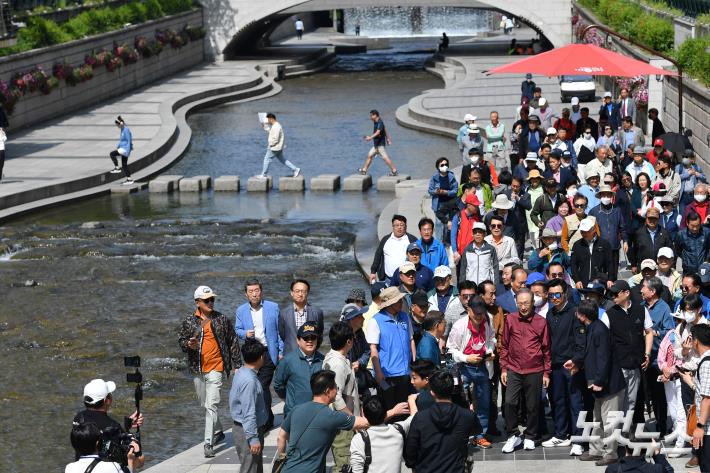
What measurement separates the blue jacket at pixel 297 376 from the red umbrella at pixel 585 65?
38.2ft

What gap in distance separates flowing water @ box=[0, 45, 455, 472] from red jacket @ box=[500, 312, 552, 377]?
367cm

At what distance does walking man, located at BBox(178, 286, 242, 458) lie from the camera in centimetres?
1249

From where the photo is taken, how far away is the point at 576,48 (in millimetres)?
22750

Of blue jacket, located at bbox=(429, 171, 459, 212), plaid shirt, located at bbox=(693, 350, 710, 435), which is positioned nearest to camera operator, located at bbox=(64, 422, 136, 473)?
plaid shirt, located at bbox=(693, 350, 710, 435)

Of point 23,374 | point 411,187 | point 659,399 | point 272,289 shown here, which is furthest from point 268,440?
point 411,187

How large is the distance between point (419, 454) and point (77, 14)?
40086mm

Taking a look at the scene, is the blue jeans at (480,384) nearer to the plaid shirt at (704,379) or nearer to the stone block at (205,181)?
the plaid shirt at (704,379)

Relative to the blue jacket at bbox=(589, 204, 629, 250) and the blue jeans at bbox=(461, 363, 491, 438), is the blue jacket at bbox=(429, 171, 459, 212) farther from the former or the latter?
the blue jeans at bbox=(461, 363, 491, 438)

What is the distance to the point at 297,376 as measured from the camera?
1098cm

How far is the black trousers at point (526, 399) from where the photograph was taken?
12266 mm

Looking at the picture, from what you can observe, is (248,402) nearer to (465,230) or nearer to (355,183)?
(465,230)

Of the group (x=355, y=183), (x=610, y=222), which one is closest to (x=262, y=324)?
(x=610, y=222)

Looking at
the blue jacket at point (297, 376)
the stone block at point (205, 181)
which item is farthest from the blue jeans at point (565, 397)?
the stone block at point (205, 181)

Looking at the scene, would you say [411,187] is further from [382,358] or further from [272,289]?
[382,358]
